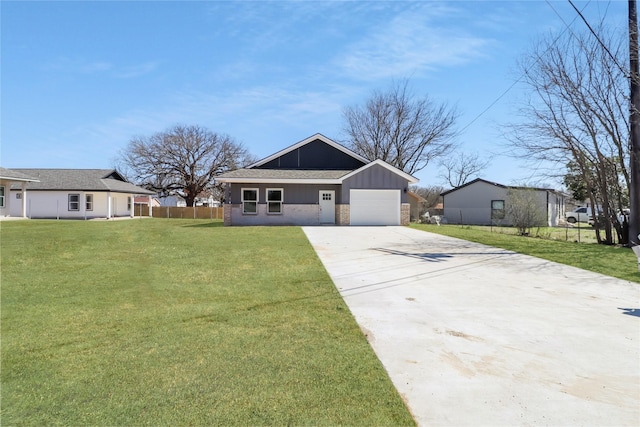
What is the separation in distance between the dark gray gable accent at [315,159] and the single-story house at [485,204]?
12.4 meters

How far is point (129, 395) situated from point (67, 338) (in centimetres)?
187

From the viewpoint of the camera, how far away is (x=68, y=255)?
963 centimetres

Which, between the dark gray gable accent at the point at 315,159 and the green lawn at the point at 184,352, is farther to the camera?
the dark gray gable accent at the point at 315,159

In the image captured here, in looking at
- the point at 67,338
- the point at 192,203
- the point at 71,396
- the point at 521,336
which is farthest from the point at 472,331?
the point at 192,203

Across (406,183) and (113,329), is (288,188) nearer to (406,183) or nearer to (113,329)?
(406,183)

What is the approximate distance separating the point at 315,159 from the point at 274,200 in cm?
425

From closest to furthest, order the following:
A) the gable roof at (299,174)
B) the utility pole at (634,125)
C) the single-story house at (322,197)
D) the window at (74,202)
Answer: the utility pole at (634,125), the gable roof at (299,174), the single-story house at (322,197), the window at (74,202)

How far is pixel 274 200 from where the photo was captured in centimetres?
2259

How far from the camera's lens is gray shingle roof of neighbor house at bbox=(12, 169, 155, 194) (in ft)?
97.9

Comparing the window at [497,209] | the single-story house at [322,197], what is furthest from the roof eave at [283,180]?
the window at [497,209]

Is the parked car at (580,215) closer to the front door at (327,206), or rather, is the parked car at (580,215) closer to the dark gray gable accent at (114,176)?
the front door at (327,206)

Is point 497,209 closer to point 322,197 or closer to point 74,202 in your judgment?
point 322,197

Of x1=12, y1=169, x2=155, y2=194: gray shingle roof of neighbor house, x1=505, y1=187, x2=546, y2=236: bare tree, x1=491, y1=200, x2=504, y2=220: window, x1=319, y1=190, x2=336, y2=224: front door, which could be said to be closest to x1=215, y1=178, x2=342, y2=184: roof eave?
x1=319, y1=190, x2=336, y2=224: front door

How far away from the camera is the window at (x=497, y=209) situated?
31781 mm
